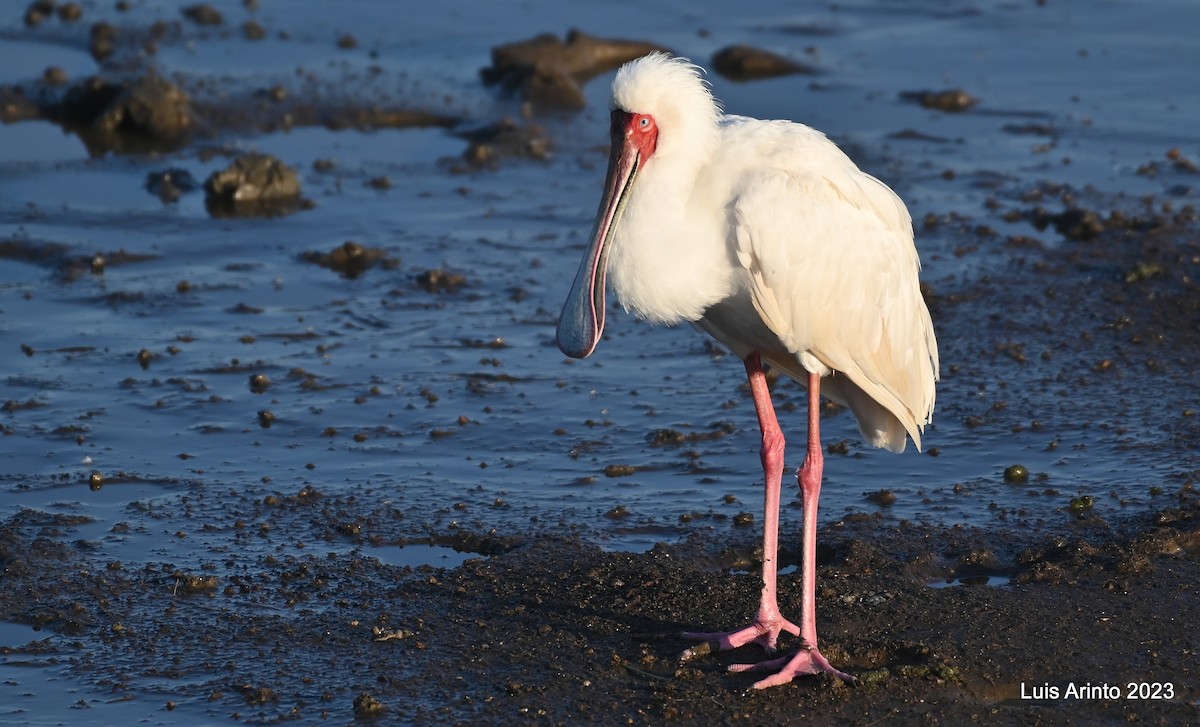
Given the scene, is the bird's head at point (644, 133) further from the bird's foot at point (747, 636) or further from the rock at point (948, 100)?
the rock at point (948, 100)

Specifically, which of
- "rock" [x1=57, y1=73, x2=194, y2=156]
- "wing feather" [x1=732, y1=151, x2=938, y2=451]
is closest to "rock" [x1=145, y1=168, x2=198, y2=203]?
"rock" [x1=57, y1=73, x2=194, y2=156]

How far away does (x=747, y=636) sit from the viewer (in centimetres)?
687

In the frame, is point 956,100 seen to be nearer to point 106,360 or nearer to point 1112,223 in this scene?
point 1112,223

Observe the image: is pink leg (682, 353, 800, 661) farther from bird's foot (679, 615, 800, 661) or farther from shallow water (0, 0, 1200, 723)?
shallow water (0, 0, 1200, 723)

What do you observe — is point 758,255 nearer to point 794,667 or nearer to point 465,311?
point 794,667

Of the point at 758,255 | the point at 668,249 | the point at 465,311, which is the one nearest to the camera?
the point at 668,249

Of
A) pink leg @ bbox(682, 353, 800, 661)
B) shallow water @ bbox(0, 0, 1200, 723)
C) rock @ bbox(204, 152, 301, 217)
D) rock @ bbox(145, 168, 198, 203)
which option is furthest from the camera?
rock @ bbox(145, 168, 198, 203)

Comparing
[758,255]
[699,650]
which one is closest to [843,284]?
[758,255]

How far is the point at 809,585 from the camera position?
6.77 meters

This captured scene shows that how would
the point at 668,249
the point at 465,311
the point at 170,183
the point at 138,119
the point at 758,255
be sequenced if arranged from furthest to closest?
1. the point at 138,119
2. the point at 170,183
3. the point at 465,311
4. the point at 758,255
5. the point at 668,249

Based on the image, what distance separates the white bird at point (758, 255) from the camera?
21.5 ft

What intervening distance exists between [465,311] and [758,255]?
4608 mm

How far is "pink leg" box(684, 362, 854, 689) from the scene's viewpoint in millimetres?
6617

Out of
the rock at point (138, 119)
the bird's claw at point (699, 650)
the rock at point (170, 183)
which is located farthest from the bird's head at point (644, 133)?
the rock at point (138, 119)
